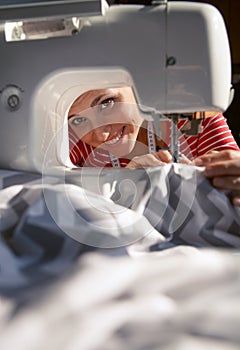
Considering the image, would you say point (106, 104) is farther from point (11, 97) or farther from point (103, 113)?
point (11, 97)

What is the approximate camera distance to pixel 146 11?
Answer: 577 mm

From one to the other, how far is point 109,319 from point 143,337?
1.6 inches

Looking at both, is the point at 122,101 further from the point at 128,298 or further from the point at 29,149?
the point at 128,298

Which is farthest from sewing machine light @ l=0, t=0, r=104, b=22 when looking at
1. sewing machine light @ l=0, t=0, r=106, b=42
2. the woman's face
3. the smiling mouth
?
the smiling mouth

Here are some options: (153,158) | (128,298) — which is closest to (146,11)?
(153,158)

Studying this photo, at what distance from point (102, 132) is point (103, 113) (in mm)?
76

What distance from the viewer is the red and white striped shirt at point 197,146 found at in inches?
37.2

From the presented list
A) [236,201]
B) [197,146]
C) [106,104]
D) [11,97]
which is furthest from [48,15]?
[197,146]

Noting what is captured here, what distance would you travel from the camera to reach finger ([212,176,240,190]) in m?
0.57

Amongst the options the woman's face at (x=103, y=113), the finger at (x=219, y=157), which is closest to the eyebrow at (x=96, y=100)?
the woman's face at (x=103, y=113)

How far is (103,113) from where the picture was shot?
0.79 m

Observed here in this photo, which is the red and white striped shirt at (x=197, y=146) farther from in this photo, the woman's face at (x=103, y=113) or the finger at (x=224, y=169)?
the finger at (x=224, y=169)

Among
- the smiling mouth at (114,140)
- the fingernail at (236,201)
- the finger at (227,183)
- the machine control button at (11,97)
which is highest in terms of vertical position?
the machine control button at (11,97)

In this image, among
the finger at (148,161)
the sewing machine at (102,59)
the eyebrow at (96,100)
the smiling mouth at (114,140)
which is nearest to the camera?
the sewing machine at (102,59)
